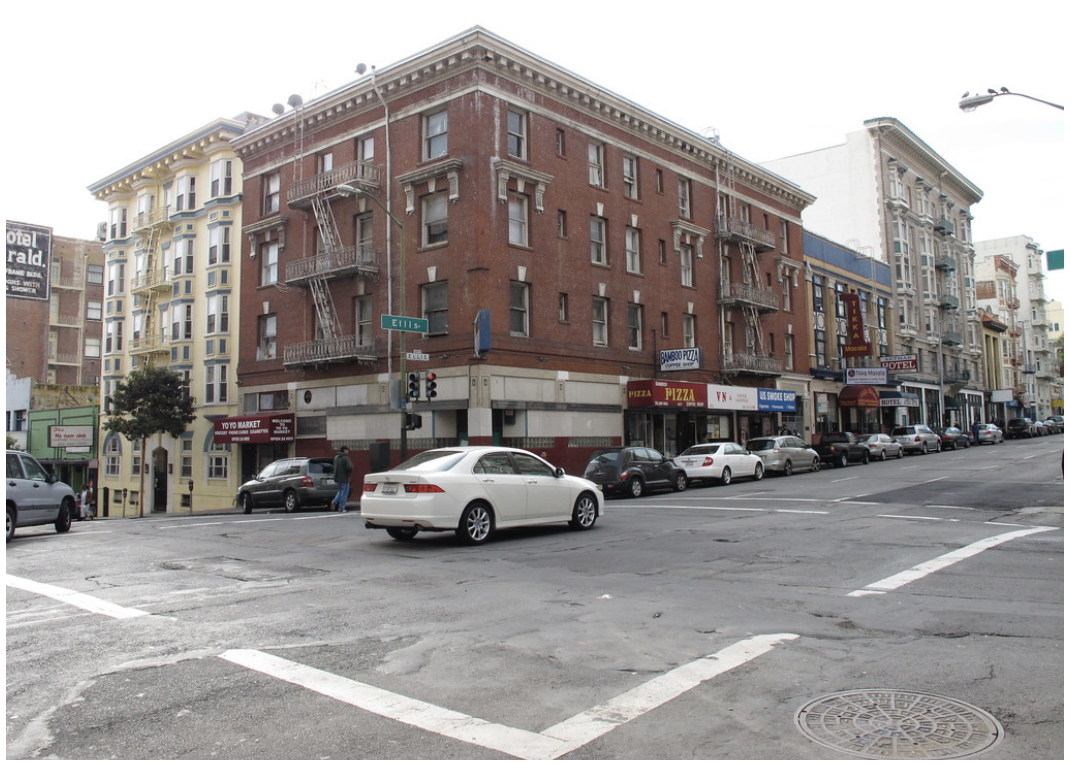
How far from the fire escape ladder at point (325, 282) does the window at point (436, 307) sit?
483cm

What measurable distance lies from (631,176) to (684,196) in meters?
4.26

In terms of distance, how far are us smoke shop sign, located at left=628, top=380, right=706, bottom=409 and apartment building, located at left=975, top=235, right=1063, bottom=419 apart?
64592 millimetres

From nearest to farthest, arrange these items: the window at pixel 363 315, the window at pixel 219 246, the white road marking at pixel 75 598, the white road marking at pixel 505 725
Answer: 1. the white road marking at pixel 505 725
2. the white road marking at pixel 75 598
3. the window at pixel 363 315
4. the window at pixel 219 246

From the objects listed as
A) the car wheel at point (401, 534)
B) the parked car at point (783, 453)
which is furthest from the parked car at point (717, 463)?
the car wheel at point (401, 534)

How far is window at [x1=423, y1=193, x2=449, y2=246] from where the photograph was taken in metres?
29.2

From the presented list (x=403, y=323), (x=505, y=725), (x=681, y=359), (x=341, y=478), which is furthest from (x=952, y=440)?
(x=505, y=725)

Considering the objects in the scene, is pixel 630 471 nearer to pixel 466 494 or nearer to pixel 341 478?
pixel 341 478

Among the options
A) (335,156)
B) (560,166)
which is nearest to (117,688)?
(560,166)

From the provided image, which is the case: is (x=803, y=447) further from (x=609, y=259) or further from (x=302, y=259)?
(x=302, y=259)

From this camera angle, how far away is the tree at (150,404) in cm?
3650

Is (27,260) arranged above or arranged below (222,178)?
below

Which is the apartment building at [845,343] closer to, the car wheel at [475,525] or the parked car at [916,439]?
the parked car at [916,439]

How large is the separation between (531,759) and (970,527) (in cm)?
1221

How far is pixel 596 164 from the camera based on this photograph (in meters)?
33.2
